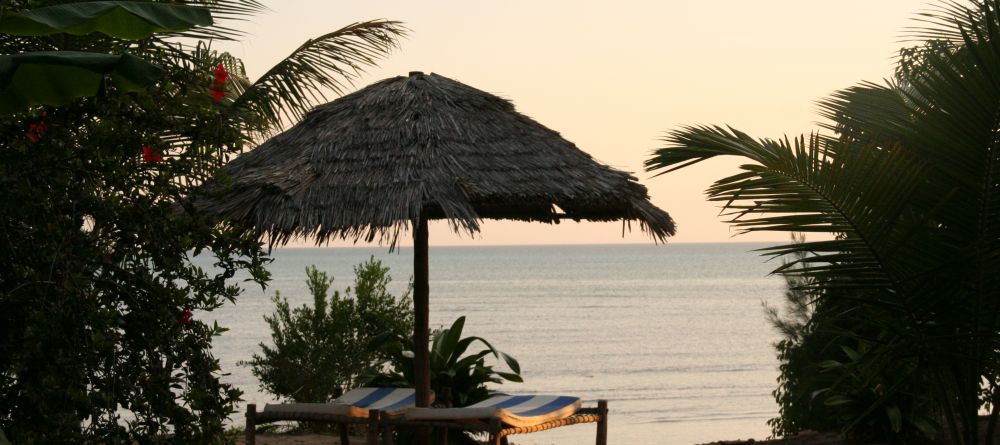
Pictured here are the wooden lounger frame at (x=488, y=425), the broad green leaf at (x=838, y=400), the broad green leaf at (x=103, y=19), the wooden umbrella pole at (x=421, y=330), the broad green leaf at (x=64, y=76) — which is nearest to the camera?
the broad green leaf at (x=64, y=76)

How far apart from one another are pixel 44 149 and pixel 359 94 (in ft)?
10.3

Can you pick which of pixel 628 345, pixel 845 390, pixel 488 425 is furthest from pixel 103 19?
pixel 628 345

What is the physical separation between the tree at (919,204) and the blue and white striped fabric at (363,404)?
2.32 meters

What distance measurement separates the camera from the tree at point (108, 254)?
165 inches

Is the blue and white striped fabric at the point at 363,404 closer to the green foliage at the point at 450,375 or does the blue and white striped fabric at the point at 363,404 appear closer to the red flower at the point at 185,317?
the green foliage at the point at 450,375

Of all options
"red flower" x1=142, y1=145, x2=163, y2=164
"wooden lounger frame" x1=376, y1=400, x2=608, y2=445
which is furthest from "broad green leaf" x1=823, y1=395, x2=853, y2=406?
"red flower" x1=142, y1=145, x2=163, y2=164

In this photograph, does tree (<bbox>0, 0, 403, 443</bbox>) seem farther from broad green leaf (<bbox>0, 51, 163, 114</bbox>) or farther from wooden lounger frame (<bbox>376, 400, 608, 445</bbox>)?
wooden lounger frame (<bbox>376, 400, 608, 445</bbox>)

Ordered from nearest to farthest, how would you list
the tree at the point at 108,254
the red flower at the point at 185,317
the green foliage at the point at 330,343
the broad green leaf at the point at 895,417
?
1. the tree at the point at 108,254
2. the red flower at the point at 185,317
3. the broad green leaf at the point at 895,417
4. the green foliage at the point at 330,343

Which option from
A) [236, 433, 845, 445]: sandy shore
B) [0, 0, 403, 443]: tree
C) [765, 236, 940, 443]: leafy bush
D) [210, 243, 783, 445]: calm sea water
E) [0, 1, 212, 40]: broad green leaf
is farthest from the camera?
[210, 243, 783, 445]: calm sea water

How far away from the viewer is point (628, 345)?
26641 millimetres

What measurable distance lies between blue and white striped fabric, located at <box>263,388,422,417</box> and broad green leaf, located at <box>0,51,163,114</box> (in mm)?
2806

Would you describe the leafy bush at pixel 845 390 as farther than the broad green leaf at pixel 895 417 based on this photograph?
No

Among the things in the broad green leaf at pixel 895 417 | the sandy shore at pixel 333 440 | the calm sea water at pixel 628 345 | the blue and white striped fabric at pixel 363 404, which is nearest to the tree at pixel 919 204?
the calm sea water at pixel 628 345

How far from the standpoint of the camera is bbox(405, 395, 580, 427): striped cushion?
237 inches
